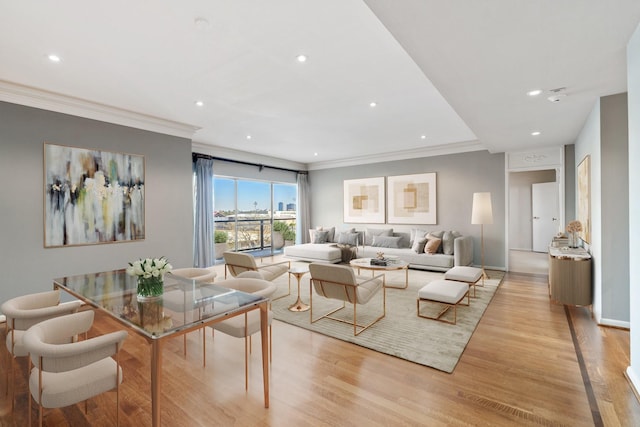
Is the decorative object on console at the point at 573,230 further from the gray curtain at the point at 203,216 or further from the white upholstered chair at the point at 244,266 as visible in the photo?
the gray curtain at the point at 203,216

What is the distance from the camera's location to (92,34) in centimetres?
247

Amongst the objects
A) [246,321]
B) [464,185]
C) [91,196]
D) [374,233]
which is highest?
[464,185]

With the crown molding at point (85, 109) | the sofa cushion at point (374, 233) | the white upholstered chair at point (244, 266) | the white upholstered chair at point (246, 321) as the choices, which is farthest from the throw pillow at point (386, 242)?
the white upholstered chair at point (246, 321)

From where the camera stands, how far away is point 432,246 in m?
6.20

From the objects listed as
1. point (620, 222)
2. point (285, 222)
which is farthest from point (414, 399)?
point (285, 222)

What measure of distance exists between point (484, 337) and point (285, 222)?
261 inches

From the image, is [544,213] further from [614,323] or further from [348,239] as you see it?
[614,323]

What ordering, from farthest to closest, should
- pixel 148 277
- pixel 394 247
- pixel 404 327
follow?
pixel 394 247
pixel 404 327
pixel 148 277

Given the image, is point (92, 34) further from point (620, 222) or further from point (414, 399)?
point (620, 222)

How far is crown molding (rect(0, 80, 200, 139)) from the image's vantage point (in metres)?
3.48

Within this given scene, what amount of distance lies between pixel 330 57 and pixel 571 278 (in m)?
3.92

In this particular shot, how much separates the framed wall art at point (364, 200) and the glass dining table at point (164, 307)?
19.6ft

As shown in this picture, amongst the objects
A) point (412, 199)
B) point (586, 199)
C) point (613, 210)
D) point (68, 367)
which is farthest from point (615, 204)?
point (68, 367)

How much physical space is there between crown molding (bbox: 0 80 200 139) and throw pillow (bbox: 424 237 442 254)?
5067 mm
